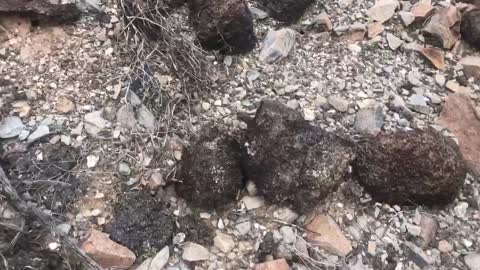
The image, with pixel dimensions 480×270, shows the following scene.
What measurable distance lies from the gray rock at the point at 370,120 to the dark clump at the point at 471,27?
20.5 inches

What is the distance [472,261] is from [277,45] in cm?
89

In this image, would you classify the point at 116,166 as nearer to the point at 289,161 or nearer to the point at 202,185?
the point at 202,185

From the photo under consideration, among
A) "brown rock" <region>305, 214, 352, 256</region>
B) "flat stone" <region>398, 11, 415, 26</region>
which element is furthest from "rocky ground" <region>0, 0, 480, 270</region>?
"flat stone" <region>398, 11, 415, 26</region>

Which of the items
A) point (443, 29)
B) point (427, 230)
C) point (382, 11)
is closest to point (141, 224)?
point (427, 230)

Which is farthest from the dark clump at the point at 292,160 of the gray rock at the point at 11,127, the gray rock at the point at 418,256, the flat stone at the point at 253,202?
the gray rock at the point at 11,127

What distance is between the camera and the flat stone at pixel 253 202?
1761 mm

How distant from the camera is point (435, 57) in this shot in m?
2.16

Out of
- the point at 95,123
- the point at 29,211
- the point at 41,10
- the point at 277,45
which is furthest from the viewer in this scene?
the point at 277,45

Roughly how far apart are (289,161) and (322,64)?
1.58ft

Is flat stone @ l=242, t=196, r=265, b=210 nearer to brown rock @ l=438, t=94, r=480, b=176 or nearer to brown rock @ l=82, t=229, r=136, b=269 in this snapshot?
brown rock @ l=82, t=229, r=136, b=269

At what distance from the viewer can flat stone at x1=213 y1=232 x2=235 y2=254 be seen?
170cm

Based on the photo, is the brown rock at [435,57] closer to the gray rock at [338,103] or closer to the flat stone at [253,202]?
the gray rock at [338,103]

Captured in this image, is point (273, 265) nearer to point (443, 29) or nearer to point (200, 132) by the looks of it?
point (200, 132)

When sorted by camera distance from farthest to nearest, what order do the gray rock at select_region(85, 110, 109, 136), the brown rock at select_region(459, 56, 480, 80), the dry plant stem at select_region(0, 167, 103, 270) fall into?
the brown rock at select_region(459, 56, 480, 80) < the gray rock at select_region(85, 110, 109, 136) < the dry plant stem at select_region(0, 167, 103, 270)
